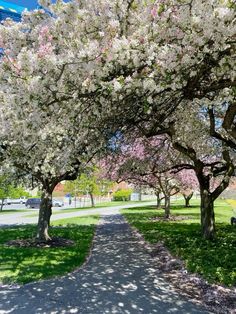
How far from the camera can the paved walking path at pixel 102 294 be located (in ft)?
22.9

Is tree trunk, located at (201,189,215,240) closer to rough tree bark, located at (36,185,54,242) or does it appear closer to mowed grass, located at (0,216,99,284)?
mowed grass, located at (0,216,99,284)

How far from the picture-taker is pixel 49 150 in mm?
8883

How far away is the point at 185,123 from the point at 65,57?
867cm

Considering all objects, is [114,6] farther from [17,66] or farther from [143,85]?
[17,66]

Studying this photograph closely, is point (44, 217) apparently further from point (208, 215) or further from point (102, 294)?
point (102, 294)

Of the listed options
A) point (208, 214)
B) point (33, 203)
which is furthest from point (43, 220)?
point (33, 203)

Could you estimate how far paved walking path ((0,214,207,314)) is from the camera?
6988 millimetres

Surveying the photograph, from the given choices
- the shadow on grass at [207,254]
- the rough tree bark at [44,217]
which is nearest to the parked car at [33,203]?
the shadow on grass at [207,254]

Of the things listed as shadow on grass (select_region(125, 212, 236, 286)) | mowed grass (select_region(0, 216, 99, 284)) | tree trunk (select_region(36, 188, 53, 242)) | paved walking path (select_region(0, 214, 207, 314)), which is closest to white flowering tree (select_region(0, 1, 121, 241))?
paved walking path (select_region(0, 214, 207, 314))

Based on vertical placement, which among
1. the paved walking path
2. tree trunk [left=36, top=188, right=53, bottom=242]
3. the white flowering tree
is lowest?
the paved walking path

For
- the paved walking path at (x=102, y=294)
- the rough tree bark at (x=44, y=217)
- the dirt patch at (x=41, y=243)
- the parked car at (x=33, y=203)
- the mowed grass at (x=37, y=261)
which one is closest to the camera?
the paved walking path at (x=102, y=294)

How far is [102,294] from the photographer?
795 centimetres

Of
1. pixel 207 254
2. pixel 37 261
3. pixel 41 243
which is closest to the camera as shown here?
pixel 37 261

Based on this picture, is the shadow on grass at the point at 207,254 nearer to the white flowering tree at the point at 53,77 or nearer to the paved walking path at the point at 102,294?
the paved walking path at the point at 102,294
